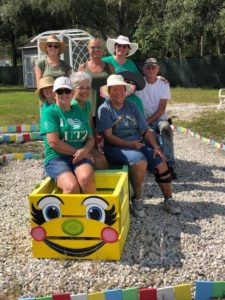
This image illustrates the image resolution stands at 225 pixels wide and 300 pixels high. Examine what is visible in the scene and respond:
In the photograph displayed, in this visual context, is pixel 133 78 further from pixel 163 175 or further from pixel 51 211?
pixel 51 211

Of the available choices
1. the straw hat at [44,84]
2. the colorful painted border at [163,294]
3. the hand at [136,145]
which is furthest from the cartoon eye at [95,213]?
the straw hat at [44,84]

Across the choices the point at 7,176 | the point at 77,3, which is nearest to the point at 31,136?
the point at 7,176

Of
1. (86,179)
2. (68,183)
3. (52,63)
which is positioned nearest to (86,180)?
(86,179)

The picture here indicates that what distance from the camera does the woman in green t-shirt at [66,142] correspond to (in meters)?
4.58

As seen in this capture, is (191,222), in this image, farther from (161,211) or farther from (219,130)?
(219,130)

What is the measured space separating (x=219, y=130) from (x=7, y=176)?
558 centimetres

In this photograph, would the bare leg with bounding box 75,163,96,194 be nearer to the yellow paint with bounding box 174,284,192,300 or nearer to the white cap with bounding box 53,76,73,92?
the white cap with bounding box 53,76,73,92

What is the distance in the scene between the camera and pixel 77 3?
30.5 meters

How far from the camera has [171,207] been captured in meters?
5.27

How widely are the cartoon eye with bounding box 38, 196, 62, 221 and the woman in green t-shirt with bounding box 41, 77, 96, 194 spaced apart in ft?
1.31

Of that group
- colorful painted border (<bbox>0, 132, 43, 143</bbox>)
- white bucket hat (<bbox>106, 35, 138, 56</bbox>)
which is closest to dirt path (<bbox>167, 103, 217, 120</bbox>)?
colorful painted border (<bbox>0, 132, 43, 143</bbox>)

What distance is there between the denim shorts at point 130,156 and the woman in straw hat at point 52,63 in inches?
50.6

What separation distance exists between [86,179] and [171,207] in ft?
3.92

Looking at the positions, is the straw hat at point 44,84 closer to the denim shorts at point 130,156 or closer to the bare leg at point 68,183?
the denim shorts at point 130,156
